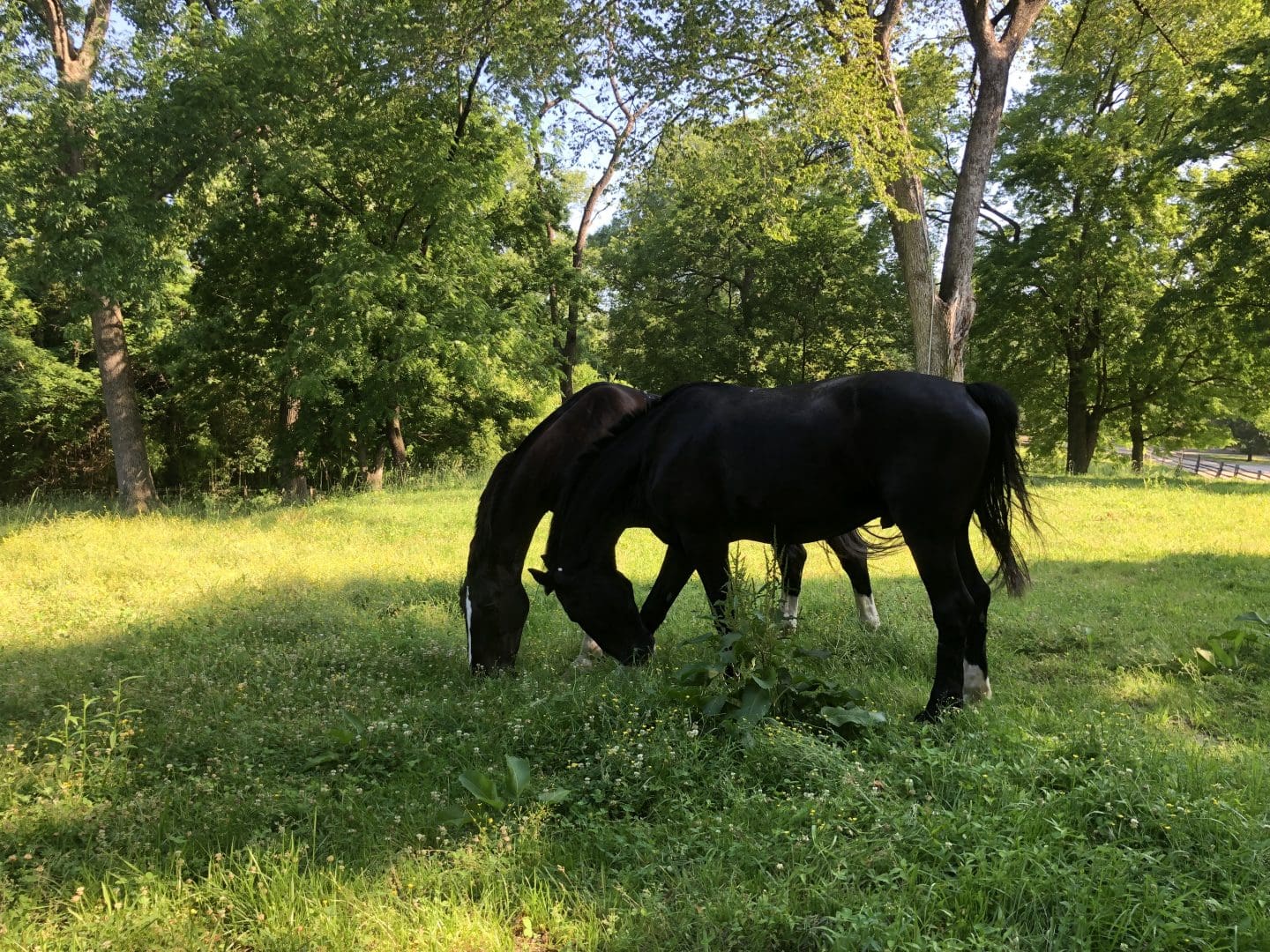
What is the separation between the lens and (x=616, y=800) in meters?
2.69

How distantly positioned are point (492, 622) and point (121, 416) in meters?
12.4

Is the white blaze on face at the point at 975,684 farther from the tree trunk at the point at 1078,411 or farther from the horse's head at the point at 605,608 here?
the tree trunk at the point at 1078,411

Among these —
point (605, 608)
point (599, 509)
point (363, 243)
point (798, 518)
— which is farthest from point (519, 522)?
point (363, 243)

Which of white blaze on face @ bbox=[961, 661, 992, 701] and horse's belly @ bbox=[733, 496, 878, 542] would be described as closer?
white blaze on face @ bbox=[961, 661, 992, 701]

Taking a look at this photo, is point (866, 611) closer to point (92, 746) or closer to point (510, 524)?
point (510, 524)

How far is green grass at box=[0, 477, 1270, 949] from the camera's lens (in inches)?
79.2

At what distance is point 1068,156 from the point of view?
776 inches

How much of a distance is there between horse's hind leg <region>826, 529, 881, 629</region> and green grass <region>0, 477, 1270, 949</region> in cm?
21

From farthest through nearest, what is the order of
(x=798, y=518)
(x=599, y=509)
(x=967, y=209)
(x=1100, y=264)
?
(x=1100, y=264)
(x=967, y=209)
(x=599, y=509)
(x=798, y=518)

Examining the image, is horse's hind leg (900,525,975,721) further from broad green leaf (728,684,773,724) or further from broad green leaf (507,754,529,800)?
broad green leaf (507,754,529,800)

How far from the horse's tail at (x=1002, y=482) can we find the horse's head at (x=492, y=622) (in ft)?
9.09

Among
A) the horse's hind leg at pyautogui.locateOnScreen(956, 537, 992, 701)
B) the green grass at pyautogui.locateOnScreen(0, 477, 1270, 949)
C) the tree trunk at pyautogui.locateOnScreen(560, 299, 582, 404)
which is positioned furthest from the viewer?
the tree trunk at pyautogui.locateOnScreen(560, 299, 582, 404)

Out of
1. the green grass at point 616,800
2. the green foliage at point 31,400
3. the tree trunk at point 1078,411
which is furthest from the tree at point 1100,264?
the green foliage at point 31,400

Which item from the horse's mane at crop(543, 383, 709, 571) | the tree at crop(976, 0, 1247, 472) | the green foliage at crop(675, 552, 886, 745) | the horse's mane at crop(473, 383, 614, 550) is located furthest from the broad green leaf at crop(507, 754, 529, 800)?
the tree at crop(976, 0, 1247, 472)
